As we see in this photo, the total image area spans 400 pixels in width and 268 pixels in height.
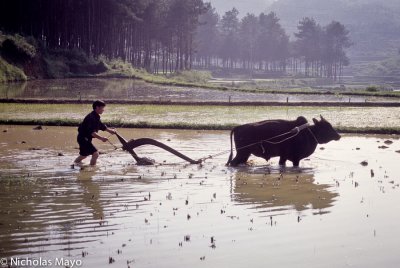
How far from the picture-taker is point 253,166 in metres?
15.2

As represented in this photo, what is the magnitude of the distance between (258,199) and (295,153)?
14.6 feet

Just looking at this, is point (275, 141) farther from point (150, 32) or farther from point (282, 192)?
point (150, 32)

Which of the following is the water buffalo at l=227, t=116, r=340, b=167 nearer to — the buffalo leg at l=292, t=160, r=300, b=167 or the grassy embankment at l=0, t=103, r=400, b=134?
the buffalo leg at l=292, t=160, r=300, b=167

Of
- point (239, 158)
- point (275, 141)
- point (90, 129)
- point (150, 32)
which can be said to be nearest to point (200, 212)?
point (90, 129)

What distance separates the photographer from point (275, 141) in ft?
49.5

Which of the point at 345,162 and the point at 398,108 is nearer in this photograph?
the point at 345,162

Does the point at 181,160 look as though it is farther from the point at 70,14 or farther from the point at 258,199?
the point at 70,14

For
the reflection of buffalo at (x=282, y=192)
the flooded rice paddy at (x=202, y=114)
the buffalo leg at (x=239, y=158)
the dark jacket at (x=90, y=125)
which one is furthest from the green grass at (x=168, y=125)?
the reflection of buffalo at (x=282, y=192)

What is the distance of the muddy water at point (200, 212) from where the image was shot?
7766mm

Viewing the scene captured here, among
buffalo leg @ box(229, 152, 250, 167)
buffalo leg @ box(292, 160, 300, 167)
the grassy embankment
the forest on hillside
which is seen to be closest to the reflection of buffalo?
buffalo leg @ box(229, 152, 250, 167)

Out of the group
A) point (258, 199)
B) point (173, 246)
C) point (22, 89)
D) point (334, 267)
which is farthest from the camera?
point (22, 89)

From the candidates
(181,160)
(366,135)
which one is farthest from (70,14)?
(181,160)

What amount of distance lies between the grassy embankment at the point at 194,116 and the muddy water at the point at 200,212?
7506 millimetres

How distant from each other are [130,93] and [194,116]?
1352 cm
